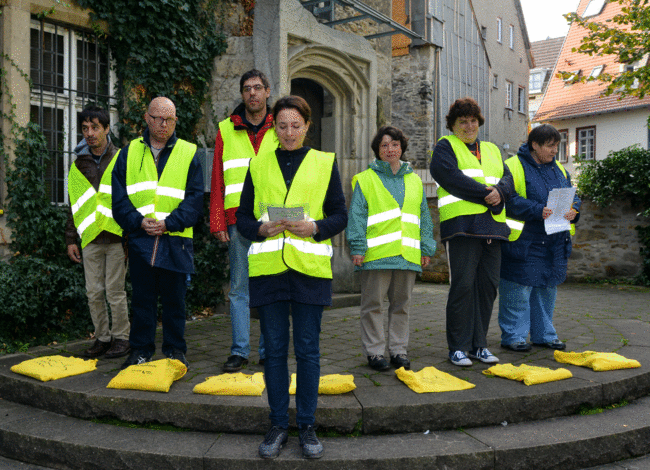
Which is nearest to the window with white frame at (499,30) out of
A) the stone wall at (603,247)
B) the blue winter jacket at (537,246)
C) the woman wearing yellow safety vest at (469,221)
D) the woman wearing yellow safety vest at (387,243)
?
the stone wall at (603,247)

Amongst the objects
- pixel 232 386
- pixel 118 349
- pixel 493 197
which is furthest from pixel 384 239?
pixel 118 349

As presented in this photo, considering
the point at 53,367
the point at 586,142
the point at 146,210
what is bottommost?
the point at 53,367

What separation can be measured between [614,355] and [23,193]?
5549mm

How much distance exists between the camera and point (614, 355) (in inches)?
185

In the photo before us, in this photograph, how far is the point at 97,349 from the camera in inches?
196

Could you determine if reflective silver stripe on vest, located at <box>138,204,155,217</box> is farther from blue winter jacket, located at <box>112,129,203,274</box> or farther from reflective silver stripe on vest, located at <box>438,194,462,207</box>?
reflective silver stripe on vest, located at <box>438,194,462,207</box>

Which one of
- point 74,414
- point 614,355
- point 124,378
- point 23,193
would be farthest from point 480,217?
point 23,193

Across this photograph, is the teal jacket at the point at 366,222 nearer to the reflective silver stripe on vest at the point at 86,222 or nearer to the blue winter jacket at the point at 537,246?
the blue winter jacket at the point at 537,246

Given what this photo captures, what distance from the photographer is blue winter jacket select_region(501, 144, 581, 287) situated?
203 inches

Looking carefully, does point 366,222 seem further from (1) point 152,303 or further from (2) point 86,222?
(2) point 86,222

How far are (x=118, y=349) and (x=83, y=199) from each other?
1.32 m

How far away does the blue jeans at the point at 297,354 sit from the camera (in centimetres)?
318

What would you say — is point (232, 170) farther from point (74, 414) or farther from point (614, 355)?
point (614, 355)

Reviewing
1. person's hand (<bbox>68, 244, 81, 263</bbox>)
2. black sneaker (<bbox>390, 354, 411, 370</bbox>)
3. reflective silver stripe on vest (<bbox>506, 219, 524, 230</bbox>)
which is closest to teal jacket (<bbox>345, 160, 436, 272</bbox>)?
black sneaker (<bbox>390, 354, 411, 370</bbox>)
